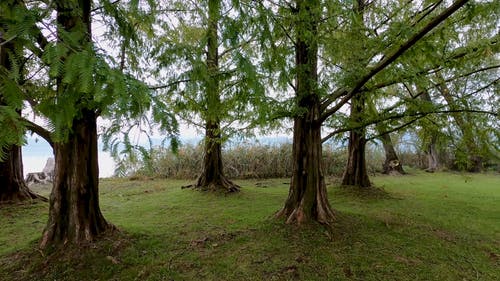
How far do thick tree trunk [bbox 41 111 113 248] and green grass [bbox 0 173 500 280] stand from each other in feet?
0.57

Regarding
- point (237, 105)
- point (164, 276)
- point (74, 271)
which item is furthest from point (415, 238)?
point (74, 271)

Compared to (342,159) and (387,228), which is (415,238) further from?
(342,159)

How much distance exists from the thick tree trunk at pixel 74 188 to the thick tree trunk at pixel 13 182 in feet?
8.46

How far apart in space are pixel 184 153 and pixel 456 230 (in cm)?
662

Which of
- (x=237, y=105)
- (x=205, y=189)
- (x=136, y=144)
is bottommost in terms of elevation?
(x=205, y=189)

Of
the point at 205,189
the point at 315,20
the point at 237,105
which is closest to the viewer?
the point at 315,20

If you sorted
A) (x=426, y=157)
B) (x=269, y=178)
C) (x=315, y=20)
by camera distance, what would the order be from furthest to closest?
(x=426, y=157)
(x=269, y=178)
(x=315, y=20)

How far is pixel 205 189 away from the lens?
5746mm

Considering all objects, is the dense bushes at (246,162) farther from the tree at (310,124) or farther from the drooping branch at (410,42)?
the drooping branch at (410,42)

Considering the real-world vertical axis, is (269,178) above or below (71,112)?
below

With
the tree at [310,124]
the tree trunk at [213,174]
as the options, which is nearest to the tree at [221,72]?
the tree at [310,124]

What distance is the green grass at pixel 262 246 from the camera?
2.40 m

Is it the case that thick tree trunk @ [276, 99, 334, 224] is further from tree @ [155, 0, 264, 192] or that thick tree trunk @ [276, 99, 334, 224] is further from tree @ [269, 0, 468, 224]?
tree @ [155, 0, 264, 192]

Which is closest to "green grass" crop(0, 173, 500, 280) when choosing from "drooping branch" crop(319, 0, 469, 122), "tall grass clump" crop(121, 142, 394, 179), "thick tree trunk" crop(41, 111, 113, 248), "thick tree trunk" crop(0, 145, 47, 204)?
"thick tree trunk" crop(41, 111, 113, 248)
